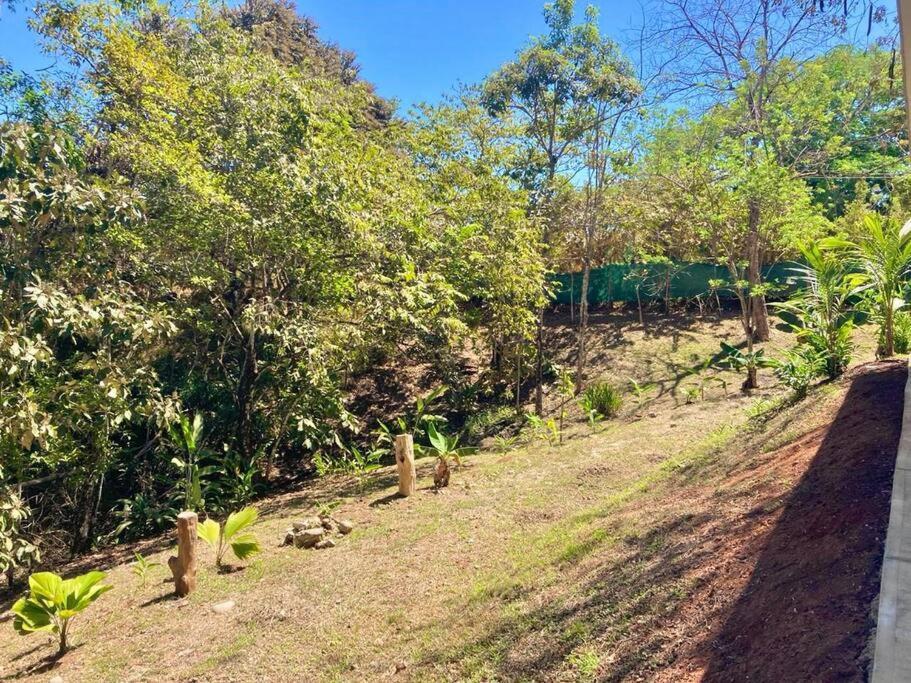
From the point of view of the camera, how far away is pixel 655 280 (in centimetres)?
1906

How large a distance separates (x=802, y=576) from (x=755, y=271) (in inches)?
440

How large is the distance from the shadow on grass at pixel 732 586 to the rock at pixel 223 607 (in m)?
2.22

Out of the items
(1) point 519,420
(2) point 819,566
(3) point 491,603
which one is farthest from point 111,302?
(1) point 519,420

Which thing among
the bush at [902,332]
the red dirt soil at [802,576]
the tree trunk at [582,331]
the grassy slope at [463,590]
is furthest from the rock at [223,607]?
the tree trunk at [582,331]

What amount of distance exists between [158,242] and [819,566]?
8.44 metres

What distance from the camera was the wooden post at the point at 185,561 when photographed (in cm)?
564

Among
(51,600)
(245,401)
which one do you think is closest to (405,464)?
(245,401)

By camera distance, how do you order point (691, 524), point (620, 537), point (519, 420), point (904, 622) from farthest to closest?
point (519, 420) < point (620, 537) < point (691, 524) < point (904, 622)

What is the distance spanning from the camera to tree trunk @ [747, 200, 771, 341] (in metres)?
10.9

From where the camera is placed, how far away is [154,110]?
27.2 feet

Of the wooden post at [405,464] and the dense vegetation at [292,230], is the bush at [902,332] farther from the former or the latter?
the wooden post at [405,464]

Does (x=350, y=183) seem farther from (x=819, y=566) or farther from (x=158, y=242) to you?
(x=819, y=566)

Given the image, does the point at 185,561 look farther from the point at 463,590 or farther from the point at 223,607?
the point at 463,590

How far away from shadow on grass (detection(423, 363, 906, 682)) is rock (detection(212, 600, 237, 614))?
2.22 m
